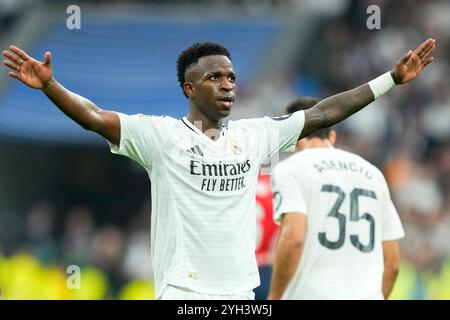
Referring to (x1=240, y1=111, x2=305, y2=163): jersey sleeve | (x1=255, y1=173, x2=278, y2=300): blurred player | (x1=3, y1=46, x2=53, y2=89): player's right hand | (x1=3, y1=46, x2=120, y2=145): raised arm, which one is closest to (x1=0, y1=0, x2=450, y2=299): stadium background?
(x1=255, y1=173, x2=278, y2=300): blurred player

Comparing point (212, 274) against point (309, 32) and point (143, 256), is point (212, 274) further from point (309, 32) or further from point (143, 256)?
point (309, 32)

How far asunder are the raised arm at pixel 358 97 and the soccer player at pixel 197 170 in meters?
0.29

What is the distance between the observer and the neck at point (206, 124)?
7.06m

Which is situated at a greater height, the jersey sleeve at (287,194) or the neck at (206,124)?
the neck at (206,124)

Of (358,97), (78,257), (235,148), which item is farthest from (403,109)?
(235,148)

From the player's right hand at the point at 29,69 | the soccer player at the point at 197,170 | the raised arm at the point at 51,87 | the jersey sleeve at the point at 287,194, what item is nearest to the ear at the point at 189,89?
the soccer player at the point at 197,170

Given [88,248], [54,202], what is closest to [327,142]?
[88,248]

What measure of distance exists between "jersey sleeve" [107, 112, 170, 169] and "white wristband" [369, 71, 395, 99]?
1.24 m

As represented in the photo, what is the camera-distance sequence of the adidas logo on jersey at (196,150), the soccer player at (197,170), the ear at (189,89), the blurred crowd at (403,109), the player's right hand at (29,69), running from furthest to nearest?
the blurred crowd at (403,109) < the ear at (189,89) < the adidas logo on jersey at (196,150) < the soccer player at (197,170) < the player's right hand at (29,69)

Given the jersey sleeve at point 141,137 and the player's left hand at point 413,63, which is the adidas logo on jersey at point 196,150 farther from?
the player's left hand at point 413,63

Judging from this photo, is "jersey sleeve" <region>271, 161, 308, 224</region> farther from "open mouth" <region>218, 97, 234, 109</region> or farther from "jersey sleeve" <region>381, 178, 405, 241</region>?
"open mouth" <region>218, 97, 234, 109</region>

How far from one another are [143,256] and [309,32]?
4966mm

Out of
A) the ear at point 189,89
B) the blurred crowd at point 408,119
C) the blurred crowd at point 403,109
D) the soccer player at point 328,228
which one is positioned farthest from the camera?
the blurred crowd at point 408,119

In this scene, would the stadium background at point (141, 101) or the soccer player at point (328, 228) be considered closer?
the soccer player at point (328, 228)
